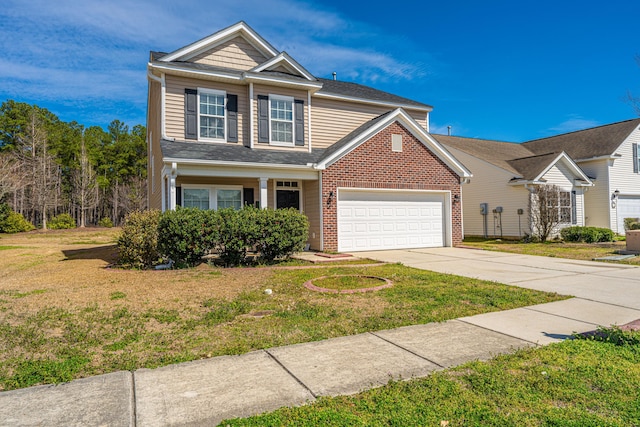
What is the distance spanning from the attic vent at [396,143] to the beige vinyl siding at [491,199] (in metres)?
8.35

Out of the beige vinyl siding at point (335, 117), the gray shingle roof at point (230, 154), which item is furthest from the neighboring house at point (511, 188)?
the gray shingle roof at point (230, 154)

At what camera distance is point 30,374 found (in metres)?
3.53

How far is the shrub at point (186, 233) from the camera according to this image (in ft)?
30.9

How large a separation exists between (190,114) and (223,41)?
318 cm

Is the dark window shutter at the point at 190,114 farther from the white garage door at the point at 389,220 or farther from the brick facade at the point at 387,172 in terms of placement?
the white garage door at the point at 389,220

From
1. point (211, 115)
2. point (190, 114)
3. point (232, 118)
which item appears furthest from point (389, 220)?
point (190, 114)

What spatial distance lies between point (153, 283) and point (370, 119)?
11.5m

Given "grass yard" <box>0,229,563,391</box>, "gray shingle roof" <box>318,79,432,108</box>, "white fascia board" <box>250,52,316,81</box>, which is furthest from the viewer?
"gray shingle roof" <box>318,79,432,108</box>

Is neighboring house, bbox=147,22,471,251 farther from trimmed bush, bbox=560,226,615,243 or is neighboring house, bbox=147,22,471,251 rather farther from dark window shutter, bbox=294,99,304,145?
trimmed bush, bbox=560,226,615,243

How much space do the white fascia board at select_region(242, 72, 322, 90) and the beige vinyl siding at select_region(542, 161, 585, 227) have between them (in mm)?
12526

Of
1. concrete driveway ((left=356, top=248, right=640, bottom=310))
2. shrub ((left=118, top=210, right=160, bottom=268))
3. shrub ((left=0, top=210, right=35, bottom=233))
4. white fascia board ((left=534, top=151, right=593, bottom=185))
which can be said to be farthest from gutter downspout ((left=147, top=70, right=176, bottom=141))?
shrub ((left=0, top=210, right=35, bottom=233))

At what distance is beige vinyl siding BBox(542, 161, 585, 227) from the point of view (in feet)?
63.9

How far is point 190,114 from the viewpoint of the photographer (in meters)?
13.0

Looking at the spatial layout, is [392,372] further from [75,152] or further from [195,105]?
[75,152]
